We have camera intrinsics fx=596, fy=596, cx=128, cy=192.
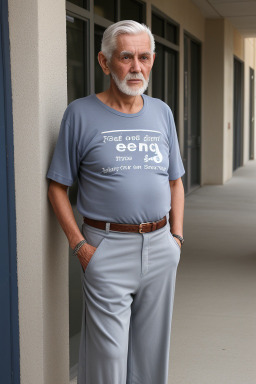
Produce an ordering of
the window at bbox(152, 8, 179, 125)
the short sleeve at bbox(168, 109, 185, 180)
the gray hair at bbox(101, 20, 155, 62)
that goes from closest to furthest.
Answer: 1. the gray hair at bbox(101, 20, 155, 62)
2. the short sleeve at bbox(168, 109, 185, 180)
3. the window at bbox(152, 8, 179, 125)

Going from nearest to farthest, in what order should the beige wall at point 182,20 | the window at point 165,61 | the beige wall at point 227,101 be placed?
the window at point 165,61
the beige wall at point 182,20
the beige wall at point 227,101

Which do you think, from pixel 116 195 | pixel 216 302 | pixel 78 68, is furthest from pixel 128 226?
pixel 216 302

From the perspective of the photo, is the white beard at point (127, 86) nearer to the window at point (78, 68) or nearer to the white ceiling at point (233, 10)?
the window at point (78, 68)

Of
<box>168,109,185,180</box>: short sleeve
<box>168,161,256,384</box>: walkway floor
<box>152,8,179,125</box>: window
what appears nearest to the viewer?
<box>168,109,185,180</box>: short sleeve

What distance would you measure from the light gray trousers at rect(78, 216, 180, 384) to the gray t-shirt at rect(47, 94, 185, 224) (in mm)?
101

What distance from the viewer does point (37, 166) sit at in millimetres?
2350

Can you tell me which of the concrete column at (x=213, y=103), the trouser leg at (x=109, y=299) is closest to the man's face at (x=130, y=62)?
the trouser leg at (x=109, y=299)

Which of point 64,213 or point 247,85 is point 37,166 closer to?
point 64,213

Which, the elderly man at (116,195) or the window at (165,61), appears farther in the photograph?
the window at (165,61)

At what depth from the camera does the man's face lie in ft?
7.22

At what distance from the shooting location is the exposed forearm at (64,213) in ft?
7.48

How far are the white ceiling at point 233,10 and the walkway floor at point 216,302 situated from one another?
3.97m

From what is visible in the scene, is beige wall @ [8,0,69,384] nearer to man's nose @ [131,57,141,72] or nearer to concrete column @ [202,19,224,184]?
man's nose @ [131,57,141,72]

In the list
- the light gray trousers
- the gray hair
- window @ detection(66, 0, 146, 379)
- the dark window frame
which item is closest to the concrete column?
the dark window frame
